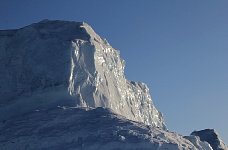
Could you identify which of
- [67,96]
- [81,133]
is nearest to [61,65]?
[67,96]

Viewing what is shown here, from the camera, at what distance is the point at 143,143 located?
13688 cm

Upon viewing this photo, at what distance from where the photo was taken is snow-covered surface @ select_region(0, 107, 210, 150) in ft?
449

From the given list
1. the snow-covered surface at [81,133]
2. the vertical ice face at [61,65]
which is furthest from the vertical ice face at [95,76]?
the snow-covered surface at [81,133]

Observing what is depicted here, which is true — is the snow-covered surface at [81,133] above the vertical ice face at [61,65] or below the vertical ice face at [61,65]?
below

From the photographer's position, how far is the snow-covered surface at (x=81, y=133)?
449 ft

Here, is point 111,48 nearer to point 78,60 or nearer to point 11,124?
point 78,60

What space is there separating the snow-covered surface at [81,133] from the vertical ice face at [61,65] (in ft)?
39.6

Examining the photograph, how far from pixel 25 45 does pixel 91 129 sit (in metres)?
45.3

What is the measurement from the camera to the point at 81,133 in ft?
463

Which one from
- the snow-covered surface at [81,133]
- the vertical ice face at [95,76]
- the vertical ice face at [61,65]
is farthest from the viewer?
the vertical ice face at [95,76]

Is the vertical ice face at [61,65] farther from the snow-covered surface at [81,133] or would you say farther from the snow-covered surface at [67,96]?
the snow-covered surface at [81,133]

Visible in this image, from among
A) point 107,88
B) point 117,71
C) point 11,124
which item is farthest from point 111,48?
point 11,124

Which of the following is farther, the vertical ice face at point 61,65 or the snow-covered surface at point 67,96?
the vertical ice face at point 61,65

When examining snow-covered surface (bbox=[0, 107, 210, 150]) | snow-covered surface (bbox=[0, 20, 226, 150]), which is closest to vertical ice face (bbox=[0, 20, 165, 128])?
snow-covered surface (bbox=[0, 20, 226, 150])
